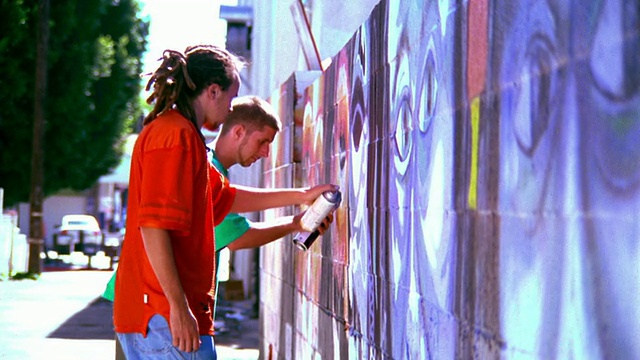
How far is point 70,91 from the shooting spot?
3225cm

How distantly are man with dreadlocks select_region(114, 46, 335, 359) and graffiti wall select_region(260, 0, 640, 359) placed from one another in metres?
0.65

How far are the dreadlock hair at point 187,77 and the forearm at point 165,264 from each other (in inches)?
17.3

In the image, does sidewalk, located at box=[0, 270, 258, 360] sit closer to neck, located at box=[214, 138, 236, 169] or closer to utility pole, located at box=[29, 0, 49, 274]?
utility pole, located at box=[29, 0, 49, 274]

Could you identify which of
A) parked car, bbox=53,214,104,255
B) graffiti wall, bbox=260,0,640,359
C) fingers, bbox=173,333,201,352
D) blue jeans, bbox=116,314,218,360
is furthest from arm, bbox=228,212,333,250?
parked car, bbox=53,214,104,255

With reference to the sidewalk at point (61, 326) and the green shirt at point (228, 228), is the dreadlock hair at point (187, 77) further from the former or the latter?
Result: the sidewalk at point (61, 326)

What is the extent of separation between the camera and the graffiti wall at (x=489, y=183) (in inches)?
86.4

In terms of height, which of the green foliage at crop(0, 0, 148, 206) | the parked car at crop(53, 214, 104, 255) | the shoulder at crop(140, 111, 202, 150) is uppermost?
the green foliage at crop(0, 0, 148, 206)

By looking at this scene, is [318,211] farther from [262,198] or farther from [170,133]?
[170,133]

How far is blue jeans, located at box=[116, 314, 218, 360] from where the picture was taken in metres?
3.70

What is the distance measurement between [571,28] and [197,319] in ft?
6.11

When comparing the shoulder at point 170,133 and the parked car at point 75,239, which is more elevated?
the shoulder at point 170,133

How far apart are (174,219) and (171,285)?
0.66ft

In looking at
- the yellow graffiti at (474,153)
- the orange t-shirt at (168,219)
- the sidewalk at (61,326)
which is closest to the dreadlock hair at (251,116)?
the orange t-shirt at (168,219)

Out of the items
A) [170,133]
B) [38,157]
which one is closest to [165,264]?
[170,133]
